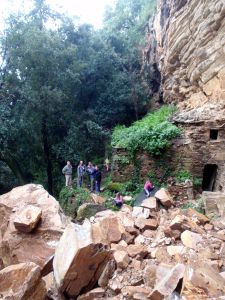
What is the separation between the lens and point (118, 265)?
5.38 meters

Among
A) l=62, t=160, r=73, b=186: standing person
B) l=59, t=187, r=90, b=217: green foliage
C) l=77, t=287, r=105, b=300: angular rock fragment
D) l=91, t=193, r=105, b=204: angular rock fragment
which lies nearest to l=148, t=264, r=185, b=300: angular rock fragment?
l=77, t=287, r=105, b=300: angular rock fragment

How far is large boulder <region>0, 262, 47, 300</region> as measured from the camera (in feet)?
14.6

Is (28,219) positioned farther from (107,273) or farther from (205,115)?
(205,115)

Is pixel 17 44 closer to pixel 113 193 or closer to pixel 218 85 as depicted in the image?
pixel 113 193

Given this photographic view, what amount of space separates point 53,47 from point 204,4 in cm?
721

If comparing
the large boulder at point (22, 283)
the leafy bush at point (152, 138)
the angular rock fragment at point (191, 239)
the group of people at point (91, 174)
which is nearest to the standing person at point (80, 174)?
the group of people at point (91, 174)

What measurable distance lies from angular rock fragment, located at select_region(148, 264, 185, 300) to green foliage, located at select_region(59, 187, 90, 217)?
7238mm

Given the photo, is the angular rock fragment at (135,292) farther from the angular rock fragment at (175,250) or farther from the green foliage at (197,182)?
the green foliage at (197,182)

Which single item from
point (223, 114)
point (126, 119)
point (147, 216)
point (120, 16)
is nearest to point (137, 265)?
point (147, 216)

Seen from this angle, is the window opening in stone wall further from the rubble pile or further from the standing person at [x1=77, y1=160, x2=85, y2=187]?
the rubble pile

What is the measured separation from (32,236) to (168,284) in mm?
2874

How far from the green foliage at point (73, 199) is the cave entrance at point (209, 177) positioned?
503cm

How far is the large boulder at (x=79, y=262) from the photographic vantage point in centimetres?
469

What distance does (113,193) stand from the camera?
41.5 ft
